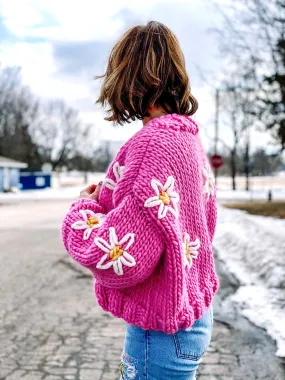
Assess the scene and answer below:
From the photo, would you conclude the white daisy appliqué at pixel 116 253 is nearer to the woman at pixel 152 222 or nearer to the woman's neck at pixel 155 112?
the woman at pixel 152 222

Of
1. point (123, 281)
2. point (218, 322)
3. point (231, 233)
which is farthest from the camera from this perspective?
point (231, 233)

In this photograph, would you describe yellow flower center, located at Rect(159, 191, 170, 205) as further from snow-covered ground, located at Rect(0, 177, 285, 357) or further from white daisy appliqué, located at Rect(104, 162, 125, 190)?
snow-covered ground, located at Rect(0, 177, 285, 357)

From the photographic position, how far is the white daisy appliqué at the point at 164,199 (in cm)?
162

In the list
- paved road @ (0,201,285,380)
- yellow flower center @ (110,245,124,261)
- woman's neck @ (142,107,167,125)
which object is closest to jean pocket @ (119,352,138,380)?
yellow flower center @ (110,245,124,261)

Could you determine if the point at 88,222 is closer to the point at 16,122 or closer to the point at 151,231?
the point at 151,231

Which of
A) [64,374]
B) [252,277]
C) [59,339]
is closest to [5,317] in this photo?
[59,339]

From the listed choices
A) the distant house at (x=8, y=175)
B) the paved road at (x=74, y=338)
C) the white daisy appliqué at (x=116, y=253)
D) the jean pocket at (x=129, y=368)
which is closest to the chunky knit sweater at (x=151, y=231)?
the white daisy appliqué at (x=116, y=253)

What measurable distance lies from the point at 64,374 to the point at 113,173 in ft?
8.44

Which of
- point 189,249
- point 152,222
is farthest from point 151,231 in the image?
point 189,249

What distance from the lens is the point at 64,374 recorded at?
12.7ft

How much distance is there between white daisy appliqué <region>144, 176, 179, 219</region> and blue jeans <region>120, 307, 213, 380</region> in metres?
0.41

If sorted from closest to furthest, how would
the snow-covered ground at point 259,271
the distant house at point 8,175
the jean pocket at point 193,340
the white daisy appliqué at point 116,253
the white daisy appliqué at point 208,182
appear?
1. the white daisy appliqué at point 116,253
2. the jean pocket at point 193,340
3. the white daisy appliqué at point 208,182
4. the snow-covered ground at point 259,271
5. the distant house at point 8,175

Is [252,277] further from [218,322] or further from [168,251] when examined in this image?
[168,251]

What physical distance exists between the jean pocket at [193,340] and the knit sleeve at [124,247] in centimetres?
25
